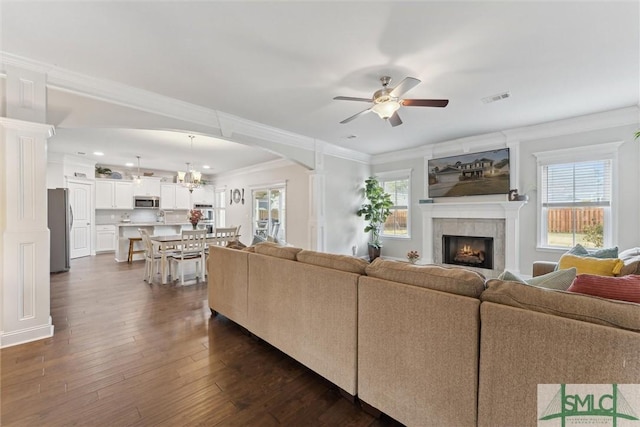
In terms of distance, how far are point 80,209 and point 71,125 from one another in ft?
18.5

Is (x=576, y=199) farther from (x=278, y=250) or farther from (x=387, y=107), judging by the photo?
(x=278, y=250)

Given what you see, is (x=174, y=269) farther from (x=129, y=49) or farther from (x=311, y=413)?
(x=311, y=413)

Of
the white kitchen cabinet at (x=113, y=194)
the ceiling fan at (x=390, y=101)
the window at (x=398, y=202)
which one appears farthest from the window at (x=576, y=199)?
the white kitchen cabinet at (x=113, y=194)

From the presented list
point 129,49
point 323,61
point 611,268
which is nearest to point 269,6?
point 323,61

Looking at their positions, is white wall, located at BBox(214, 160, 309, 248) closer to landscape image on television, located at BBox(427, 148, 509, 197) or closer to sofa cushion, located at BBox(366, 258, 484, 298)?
landscape image on television, located at BBox(427, 148, 509, 197)

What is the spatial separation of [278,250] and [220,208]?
7.93 metres

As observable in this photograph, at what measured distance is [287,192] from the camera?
271 inches

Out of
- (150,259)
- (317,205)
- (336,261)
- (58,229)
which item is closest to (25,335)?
(150,259)

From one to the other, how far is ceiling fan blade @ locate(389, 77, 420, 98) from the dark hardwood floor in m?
2.58

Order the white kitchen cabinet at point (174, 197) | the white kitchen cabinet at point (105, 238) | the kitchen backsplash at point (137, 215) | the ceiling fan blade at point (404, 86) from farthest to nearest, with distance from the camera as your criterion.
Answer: the white kitchen cabinet at point (174, 197), the kitchen backsplash at point (137, 215), the white kitchen cabinet at point (105, 238), the ceiling fan blade at point (404, 86)

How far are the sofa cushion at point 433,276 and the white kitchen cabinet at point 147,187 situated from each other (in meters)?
8.78

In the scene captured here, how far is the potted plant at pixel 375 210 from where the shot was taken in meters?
6.38

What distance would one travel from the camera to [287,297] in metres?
2.08

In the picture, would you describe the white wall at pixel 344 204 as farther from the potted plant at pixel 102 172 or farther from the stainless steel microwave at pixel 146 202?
the potted plant at pixel 102 172
